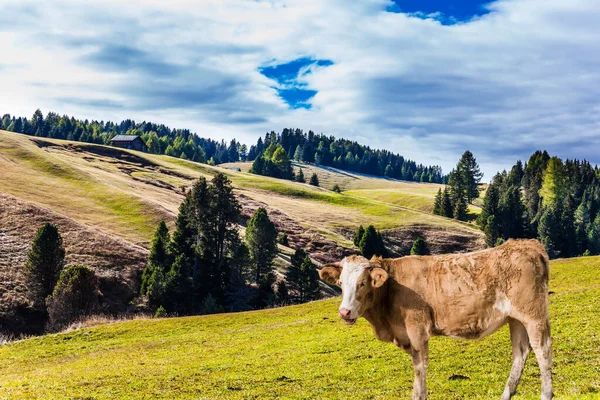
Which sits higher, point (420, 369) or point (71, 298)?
point (420, 369)

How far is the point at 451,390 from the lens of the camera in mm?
16594

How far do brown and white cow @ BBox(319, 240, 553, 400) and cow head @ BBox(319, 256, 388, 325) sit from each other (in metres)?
0.02

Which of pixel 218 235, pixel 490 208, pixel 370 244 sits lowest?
pixel 218 235

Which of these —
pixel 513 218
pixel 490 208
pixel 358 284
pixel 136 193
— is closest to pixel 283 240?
pixel 136 193

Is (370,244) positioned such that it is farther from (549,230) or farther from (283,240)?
(549,230)

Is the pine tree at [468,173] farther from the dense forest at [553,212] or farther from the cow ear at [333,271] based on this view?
the cow ear at [333,271]

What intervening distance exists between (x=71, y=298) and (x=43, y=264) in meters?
9.00

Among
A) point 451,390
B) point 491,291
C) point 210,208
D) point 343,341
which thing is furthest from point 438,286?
point 210,208

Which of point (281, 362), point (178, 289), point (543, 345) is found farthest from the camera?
point (178, 289)

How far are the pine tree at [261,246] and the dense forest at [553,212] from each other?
205 ft

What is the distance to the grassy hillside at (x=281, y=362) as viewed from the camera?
18281 mm

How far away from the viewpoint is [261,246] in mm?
88188

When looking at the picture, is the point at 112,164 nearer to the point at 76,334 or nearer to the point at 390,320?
the point at 76,334

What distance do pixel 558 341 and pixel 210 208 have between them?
221ft
